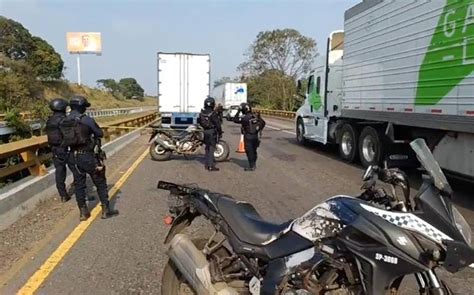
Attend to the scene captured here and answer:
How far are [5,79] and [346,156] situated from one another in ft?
152

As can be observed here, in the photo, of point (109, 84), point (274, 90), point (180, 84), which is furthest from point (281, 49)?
point (109, 84)

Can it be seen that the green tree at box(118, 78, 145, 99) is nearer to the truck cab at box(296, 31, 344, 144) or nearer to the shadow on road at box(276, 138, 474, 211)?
the truck cab at box(296, 31, 344, 144)

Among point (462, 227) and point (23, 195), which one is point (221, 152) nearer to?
point (23, 195)

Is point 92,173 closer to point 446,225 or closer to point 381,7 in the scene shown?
point 446,225

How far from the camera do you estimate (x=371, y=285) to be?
264 cm

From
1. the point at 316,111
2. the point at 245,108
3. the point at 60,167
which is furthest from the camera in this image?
the point at 316,111

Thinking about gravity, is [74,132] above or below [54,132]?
above

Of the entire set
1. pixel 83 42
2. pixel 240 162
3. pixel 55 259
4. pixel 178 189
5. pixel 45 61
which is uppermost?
pixel 83 42

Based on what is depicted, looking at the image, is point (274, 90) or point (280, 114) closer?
point (280, 114)

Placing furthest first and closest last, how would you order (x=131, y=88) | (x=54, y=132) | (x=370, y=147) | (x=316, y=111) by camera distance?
(x=131, y=88), (x=316, y=111), (x=370, y=147), (x=54, y=132)

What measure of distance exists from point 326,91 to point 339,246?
1319 cm

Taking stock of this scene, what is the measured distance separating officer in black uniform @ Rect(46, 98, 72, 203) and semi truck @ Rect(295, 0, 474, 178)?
5.05 m

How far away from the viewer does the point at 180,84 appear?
2286cm

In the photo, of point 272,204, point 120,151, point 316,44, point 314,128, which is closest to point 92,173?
point 272,204
